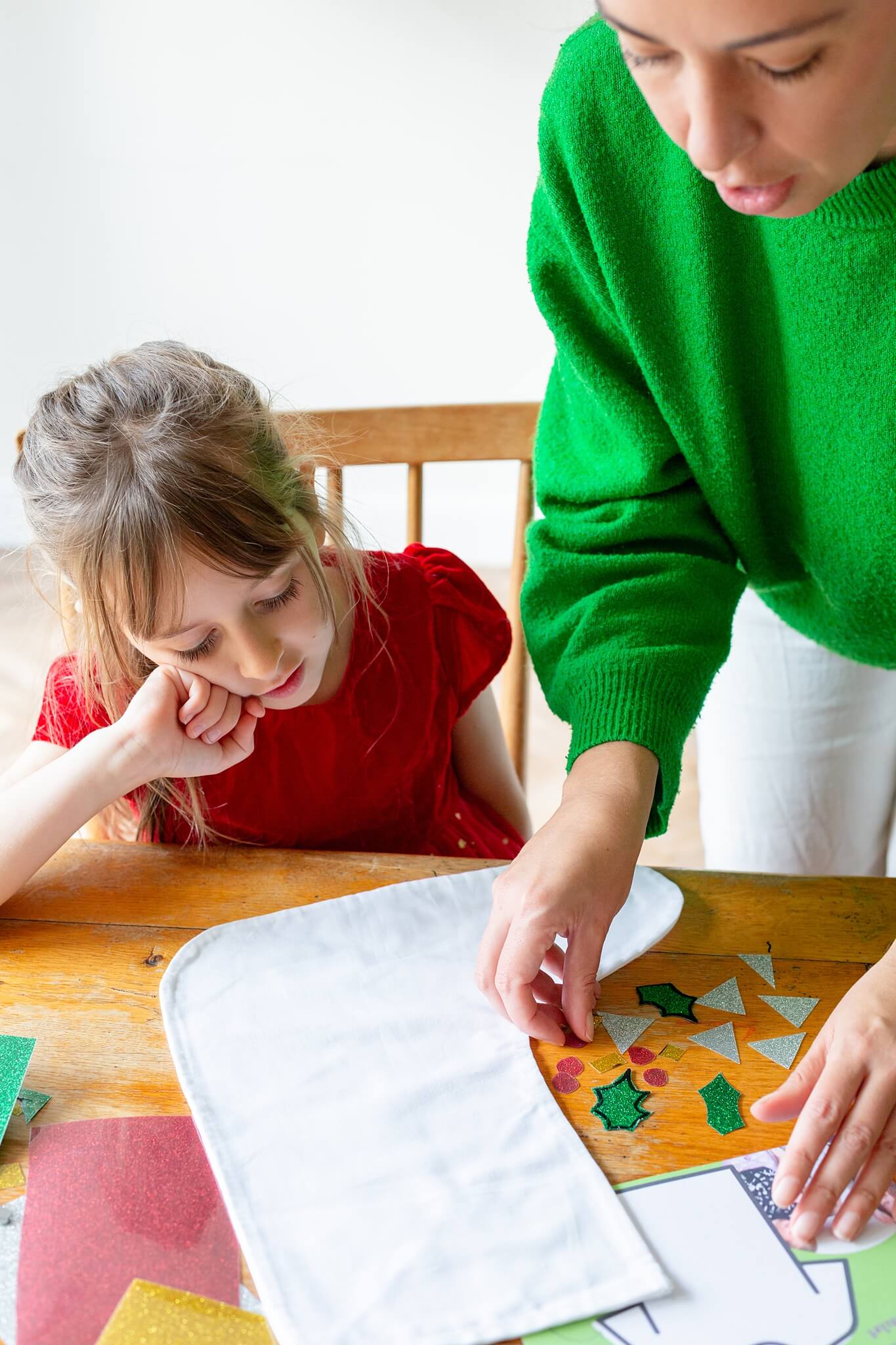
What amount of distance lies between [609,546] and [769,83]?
440 millimetres

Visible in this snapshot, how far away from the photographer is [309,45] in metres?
2.33

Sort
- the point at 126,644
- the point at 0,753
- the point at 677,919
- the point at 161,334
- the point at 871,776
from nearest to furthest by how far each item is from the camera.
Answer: the point at 677,919 → the point at 126,644 → the point at 871,776 → the point at 0,753 → the point at 161,334

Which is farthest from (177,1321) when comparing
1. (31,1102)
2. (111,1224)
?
(31,1102)

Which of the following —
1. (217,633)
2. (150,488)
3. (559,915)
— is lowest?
(559,915)

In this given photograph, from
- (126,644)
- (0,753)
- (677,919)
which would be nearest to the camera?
(677,919)

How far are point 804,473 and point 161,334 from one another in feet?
7.16

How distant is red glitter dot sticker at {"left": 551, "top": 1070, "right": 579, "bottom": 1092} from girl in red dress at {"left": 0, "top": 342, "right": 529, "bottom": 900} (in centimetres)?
37

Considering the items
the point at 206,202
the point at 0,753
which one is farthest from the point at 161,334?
the point at 0,753

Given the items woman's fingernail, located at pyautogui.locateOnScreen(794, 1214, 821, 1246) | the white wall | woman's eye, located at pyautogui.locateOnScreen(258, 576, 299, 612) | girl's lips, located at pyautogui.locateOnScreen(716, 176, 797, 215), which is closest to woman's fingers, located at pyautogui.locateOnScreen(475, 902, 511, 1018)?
woman's fingernail, located at pyautogui.locateOnScreen(794, 1214, 821, 1246)

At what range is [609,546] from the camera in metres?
0.93

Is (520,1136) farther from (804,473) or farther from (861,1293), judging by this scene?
(804,473)

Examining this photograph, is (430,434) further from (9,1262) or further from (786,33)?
(9,1262)

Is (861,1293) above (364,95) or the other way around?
the other way around

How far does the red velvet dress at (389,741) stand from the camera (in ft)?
3.53
